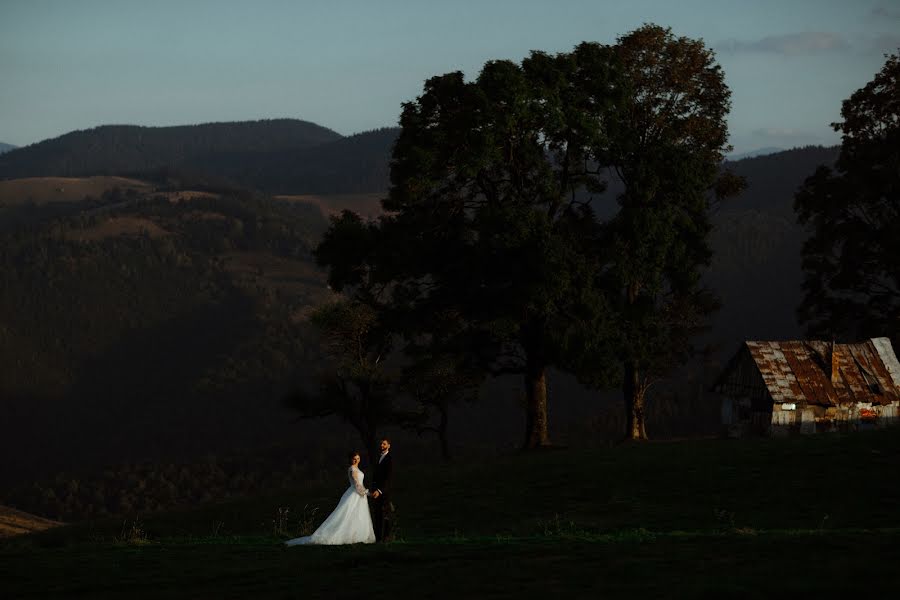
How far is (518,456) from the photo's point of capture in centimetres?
5022

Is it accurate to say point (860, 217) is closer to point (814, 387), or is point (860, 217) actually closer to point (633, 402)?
point (814, 387)

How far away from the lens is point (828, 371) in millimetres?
60406

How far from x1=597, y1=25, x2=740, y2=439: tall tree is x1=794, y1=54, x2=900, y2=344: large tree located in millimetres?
9532

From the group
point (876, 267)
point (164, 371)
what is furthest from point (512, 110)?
point (164, 371)

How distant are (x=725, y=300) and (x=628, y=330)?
483 ft

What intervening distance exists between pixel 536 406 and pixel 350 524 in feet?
96.6

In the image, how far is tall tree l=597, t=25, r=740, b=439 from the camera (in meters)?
53.2

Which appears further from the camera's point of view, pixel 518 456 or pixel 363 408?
pixel 363 408

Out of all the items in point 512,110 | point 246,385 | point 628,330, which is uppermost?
point 512,110

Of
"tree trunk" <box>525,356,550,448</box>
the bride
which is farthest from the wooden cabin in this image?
the bride

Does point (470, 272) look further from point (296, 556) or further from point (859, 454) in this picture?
point (296, 556)

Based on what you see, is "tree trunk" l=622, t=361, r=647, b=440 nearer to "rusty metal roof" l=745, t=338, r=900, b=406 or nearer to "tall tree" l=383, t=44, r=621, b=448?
"tall tree" l=383, t=44, r=621, b=448

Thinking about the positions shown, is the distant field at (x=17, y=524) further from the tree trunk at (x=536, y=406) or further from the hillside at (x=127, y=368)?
the hillside at (x=127, y=368)

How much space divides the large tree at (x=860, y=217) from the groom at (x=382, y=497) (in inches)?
1702
